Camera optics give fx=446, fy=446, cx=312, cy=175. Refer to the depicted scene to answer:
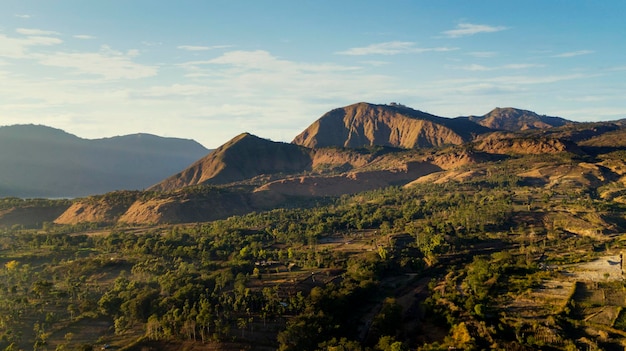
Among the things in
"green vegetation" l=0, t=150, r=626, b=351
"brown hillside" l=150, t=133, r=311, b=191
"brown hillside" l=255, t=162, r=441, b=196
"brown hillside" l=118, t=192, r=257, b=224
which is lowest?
"green vegetation" l=0, t=150, r=626, b=351

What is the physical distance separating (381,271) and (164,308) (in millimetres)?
27789

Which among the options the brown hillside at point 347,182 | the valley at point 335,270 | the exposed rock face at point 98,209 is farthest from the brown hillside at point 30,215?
the brown hillside at point 347,182

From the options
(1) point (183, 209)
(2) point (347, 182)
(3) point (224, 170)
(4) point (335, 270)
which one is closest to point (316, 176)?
(2) point (347, 182)

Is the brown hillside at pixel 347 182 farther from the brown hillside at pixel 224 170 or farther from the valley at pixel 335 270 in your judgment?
the brown hillside at pixel 224 170

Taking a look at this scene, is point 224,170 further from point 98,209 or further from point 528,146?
point 528,146

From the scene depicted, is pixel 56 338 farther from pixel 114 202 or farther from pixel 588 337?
pixel 114 202

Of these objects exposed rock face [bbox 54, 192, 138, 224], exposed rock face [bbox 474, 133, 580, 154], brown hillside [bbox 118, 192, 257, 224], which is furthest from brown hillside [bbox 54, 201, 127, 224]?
exposed rock face [bbox 474, 133, 580, 154]

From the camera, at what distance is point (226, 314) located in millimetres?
42781

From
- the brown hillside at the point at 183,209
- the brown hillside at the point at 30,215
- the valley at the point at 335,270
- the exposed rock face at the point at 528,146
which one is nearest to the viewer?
the valley at the point at 335,270

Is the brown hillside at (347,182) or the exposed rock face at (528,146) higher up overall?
the exposed rock face at (528,146)

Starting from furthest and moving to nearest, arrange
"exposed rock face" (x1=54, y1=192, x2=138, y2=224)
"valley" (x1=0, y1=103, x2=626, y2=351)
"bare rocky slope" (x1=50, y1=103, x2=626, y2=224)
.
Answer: "bare rocky slope" (x1=50, y1=103, x2=626, y2=224)
"exposed rock face" (x1=54, y1=192, x2=138, y2=224)
"valley" (x1=0, y1=103, x2=626, y2=351)

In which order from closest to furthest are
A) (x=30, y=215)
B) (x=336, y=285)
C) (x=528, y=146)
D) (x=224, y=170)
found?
(x=336, y=285)
(x=30, y=215)
(x=528, y=146)
(x=224, y=170)

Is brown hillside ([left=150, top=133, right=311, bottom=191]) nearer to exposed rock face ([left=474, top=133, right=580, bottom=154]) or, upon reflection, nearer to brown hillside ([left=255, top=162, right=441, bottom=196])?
brown hillside ([left=255, top=162, right=441, bottom=196])

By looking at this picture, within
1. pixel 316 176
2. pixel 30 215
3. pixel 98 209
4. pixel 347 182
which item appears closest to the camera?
pixel 30 215
